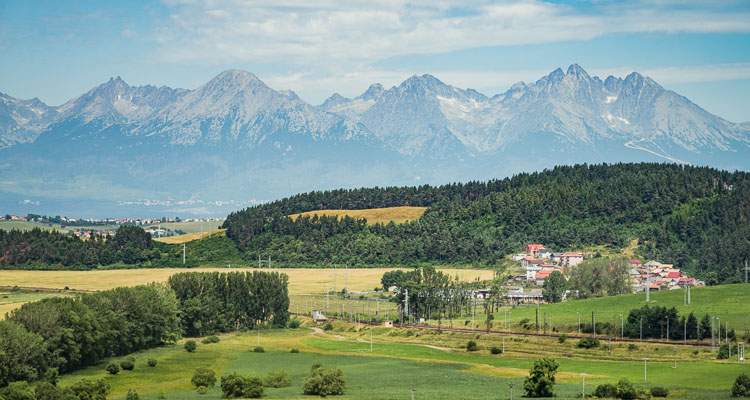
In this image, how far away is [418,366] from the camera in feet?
421

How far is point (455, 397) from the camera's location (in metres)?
97.9

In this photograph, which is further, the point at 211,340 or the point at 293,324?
the point at 293,324

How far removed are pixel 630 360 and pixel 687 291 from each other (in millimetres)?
47789

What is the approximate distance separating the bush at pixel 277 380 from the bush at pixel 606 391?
119 ft

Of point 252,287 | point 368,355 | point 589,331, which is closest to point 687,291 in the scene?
point 589,331

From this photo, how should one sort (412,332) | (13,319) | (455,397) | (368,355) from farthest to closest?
(412,332)
(368,355)
(13,319)
(455,397)

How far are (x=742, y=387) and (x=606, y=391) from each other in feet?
43.9

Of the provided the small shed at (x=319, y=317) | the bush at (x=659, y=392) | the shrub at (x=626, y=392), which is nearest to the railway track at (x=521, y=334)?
the small shed at (x=319, y=317)

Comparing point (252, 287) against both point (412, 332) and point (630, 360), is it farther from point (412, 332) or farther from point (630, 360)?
point (630, 360)

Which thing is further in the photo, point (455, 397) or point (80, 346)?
point (80, 346)

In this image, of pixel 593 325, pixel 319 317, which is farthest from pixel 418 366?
pixel 319 317

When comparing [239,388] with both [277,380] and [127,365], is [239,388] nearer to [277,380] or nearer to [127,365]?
[277,380]

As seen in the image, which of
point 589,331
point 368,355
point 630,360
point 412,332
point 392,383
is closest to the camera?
point 392,383

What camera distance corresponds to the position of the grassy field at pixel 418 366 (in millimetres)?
105000
